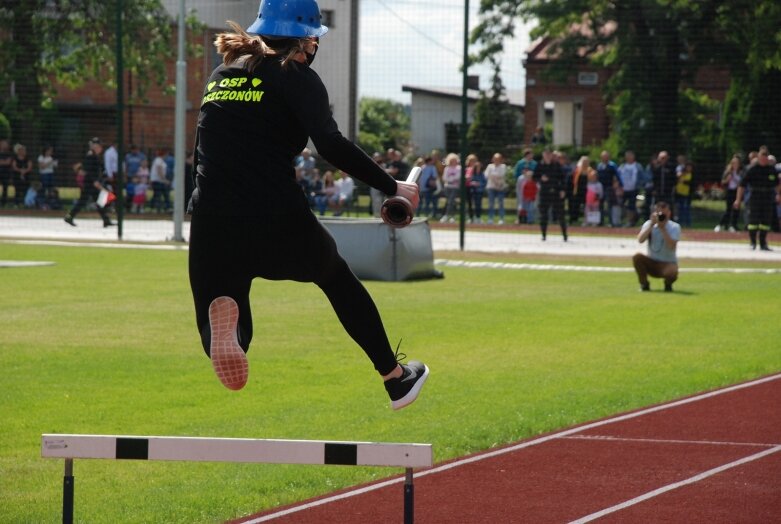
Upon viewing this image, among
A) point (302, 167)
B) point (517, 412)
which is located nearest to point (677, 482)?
point (517, 412)

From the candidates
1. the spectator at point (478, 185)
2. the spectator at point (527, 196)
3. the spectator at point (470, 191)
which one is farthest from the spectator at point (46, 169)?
the spectator at point (527, 196)

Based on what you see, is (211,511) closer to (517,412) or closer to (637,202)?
(517,412)

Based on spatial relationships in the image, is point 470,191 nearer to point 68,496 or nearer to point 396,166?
point 396,166

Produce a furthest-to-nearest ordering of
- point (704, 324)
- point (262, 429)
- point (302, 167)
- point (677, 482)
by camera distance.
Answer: point (302, 167)
point (704, 324)
point (262, 429)
point (677, 482)

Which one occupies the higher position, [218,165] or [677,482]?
[218,165]

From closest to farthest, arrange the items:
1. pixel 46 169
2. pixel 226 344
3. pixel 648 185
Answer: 1. pixel 226 344
2. pixel 648 185
3. pixel 46 169

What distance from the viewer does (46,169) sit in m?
35.7

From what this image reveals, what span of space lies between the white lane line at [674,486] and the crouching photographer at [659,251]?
33.0 feet

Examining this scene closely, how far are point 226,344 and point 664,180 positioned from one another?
28.0m

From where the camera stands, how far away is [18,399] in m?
9.85

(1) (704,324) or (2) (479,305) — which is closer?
(1) (704,324)

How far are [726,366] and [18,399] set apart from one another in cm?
609

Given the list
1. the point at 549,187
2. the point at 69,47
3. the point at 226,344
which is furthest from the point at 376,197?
the point at 226,344

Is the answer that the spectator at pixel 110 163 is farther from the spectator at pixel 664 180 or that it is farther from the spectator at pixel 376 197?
the spectator at pixel 664 180
